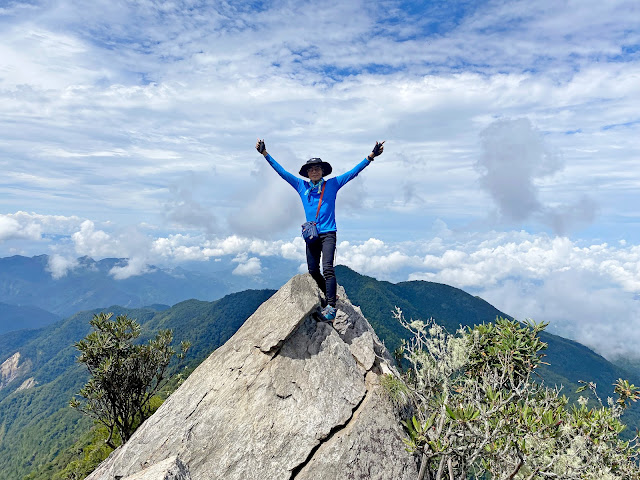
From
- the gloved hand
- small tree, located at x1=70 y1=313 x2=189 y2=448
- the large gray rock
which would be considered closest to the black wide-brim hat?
the gloved hand

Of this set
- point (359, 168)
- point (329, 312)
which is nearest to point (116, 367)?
point (329, 312)

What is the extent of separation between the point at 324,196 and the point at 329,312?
13.4 feet

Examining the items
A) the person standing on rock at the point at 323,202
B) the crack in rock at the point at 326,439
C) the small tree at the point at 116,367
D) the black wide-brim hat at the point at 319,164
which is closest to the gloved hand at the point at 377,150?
the person standing on rock at the point at 323,202

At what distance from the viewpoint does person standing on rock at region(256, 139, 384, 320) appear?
1239 centimetres

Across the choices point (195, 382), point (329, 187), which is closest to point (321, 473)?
point (195, 382)

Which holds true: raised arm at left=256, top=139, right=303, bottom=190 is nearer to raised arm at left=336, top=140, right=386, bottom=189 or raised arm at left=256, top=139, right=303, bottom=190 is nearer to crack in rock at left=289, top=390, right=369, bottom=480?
raised arm at left=336, top=140, right=386, bottom=189

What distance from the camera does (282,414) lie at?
10695 millimetres

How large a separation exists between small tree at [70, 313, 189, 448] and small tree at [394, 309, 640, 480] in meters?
15.6

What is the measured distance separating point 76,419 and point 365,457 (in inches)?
9103

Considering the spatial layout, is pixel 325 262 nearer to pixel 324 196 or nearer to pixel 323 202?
pixel 323 202

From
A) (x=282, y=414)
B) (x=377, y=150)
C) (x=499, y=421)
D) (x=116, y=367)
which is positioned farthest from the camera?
(x=116, y=367)

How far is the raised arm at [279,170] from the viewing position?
12570mm

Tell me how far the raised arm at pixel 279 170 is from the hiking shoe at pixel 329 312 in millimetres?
4410

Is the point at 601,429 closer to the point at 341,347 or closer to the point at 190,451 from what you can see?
the point at 341,347
